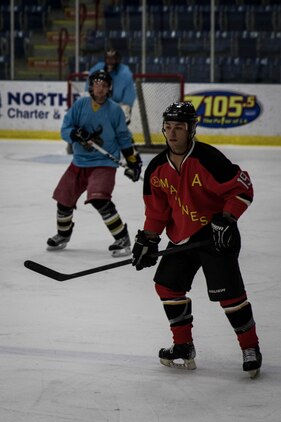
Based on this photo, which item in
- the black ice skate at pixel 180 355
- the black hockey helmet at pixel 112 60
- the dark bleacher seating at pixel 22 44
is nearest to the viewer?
the black ice skate at pixel 180 355

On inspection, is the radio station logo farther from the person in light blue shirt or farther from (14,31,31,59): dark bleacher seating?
(14,31,31,59): dark bleacher seating

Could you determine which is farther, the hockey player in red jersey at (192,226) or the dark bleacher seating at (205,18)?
the dark bleacher seating at (205,18)

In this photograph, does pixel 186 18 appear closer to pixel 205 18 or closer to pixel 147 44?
pixel 205 18

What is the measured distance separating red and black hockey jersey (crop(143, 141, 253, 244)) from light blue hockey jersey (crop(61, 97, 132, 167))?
2.18 m

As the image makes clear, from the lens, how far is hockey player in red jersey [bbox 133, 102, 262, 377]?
3.16 meters

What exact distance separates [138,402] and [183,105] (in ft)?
3.02

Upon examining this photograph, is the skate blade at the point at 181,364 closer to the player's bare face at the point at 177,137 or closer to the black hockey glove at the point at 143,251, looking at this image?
the black hockey glove at the point at 143,251

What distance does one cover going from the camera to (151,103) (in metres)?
11.2

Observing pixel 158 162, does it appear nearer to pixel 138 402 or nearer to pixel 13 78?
pixel 138 402

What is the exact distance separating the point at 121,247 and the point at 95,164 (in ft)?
1.52

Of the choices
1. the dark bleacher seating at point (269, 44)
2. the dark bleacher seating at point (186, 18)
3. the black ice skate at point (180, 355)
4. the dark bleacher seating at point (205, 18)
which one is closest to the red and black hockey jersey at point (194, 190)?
the black ice skate at point (180, 355)

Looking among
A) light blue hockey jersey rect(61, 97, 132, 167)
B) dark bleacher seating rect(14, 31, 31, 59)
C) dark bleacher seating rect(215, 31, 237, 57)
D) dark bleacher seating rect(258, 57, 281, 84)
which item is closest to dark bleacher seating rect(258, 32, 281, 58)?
dark bleacher seating rect(258, 57, 281, 84)

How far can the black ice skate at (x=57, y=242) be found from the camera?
5.52m

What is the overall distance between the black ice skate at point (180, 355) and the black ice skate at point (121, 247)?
2.11 meters
